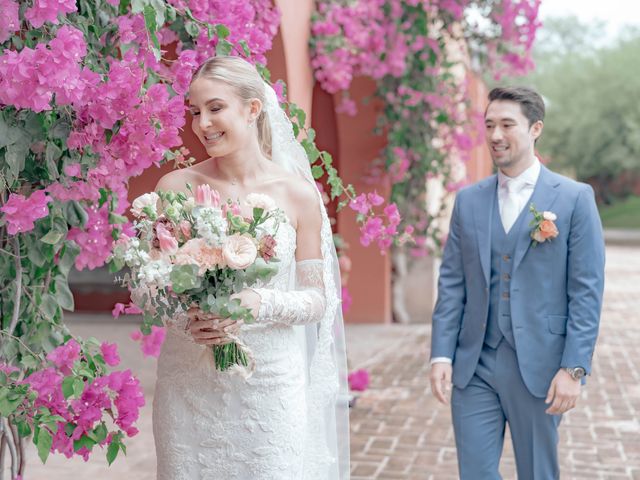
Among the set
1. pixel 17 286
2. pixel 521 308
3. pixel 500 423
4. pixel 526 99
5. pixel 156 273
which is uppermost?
pixel 526 99

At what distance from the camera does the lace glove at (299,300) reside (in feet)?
9.37

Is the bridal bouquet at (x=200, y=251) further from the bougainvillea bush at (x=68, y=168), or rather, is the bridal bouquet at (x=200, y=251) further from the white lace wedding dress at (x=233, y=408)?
the bougainvillea bush at (x=68, y=168)

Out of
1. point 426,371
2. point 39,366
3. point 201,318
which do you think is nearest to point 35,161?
point 39,366

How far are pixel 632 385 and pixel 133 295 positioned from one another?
6672 millimetres

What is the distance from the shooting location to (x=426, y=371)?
8.95 m

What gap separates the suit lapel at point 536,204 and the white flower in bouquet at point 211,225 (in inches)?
63.7

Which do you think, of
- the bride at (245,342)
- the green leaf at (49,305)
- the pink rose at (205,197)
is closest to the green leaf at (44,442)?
the bride at (245,342)

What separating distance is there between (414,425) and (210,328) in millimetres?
4480

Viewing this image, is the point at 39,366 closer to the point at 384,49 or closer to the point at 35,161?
the point at 35,161

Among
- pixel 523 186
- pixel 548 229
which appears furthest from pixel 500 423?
pixel 523 186

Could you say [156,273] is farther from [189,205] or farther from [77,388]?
[77,388]

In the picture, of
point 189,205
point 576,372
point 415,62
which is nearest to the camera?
point 189,205

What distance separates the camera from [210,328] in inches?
107

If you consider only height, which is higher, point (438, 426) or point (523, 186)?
point (523, 186)
